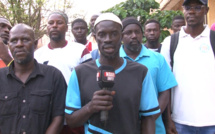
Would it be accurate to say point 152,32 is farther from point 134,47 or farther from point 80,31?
point 134,47

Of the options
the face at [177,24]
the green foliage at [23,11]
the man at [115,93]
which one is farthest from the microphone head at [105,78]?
the green foliage at [23,11]

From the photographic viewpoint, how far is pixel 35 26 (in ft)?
52.7

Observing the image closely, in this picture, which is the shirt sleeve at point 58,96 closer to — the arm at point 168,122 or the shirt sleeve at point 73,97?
the shirt sleeve at point 73,97

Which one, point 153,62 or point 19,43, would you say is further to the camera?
point 153,62

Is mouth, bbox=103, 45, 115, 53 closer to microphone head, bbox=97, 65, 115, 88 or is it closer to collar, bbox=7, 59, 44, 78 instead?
microphone head, bbox=97, 65, 115, 88

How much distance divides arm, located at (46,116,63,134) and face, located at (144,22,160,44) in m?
3.09

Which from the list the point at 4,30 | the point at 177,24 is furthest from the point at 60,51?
the point at 177,24

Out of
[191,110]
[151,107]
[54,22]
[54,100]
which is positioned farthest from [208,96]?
[54,22]

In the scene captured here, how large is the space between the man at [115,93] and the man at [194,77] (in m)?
0.93

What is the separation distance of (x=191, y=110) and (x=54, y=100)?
1818mm

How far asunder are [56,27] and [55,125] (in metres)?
1.80

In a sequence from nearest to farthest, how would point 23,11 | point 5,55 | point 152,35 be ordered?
point 5,55
point 152,35
point 23,11

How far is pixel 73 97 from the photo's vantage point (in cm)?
249

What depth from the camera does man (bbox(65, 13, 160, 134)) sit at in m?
2.41
